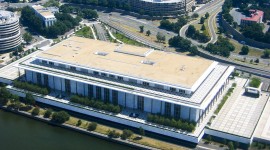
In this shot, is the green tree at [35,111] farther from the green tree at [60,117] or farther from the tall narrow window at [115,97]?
the tall narrow window at [115,97]

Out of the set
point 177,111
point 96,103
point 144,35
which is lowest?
point 177,111

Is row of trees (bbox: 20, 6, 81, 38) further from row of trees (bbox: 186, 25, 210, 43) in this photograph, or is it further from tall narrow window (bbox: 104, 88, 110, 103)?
tall narrow window (bbox: 104, 88, 110, 103)

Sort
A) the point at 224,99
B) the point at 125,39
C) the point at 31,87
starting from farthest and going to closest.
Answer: the point at 125,39, the point at 31,87, the point at 224,99

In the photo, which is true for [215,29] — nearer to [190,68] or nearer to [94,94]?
[190,68]

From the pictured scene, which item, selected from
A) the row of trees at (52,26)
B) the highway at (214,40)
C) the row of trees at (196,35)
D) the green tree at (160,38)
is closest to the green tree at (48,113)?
the row of trees at (52,26)

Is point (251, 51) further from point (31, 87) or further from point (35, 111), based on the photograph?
point (35, 111)

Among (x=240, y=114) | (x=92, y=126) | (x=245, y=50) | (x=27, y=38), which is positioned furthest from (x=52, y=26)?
(x=240, y=114)

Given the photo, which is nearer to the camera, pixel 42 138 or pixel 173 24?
pixel 42 138
